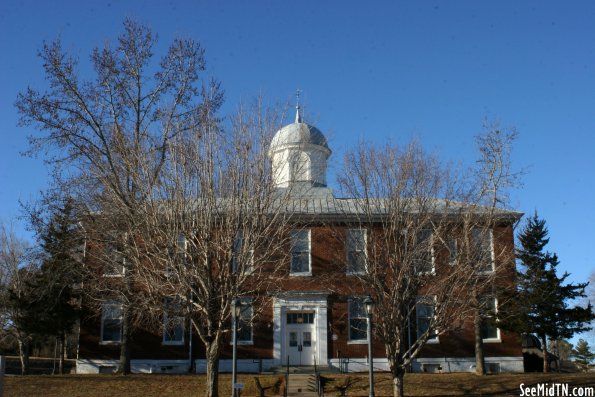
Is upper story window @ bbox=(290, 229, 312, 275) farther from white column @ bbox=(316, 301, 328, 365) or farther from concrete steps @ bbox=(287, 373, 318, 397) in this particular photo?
concrete steps @ bbox=(287, 373, 318, 397)

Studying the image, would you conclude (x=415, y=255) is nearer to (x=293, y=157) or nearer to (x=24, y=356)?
(x=293, y=157)

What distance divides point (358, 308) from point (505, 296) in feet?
20.8

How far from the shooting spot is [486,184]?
2508 centimetres

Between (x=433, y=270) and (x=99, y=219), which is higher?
(x=99, y=219)

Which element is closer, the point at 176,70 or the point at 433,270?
the point at 433,270

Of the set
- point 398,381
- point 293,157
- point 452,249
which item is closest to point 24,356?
point 293,157

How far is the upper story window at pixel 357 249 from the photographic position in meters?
22.9

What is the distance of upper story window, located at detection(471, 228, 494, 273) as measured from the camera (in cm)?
2248

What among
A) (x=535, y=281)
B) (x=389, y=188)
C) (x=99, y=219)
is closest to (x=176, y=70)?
(x=99, y=219)

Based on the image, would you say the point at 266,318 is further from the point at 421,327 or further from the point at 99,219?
the point at 99,219

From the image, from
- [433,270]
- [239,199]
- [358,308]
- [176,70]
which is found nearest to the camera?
[239,199]

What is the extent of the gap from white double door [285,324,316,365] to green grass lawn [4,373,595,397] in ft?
11.4

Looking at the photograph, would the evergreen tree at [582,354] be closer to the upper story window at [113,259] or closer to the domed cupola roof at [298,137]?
the domed cupola roof at [298,137]

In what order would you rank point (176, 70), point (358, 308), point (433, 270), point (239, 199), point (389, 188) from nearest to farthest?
point (239, 199) → point (389, 188) → point (433, 270) → point (176, 70) → point (358, 308)
